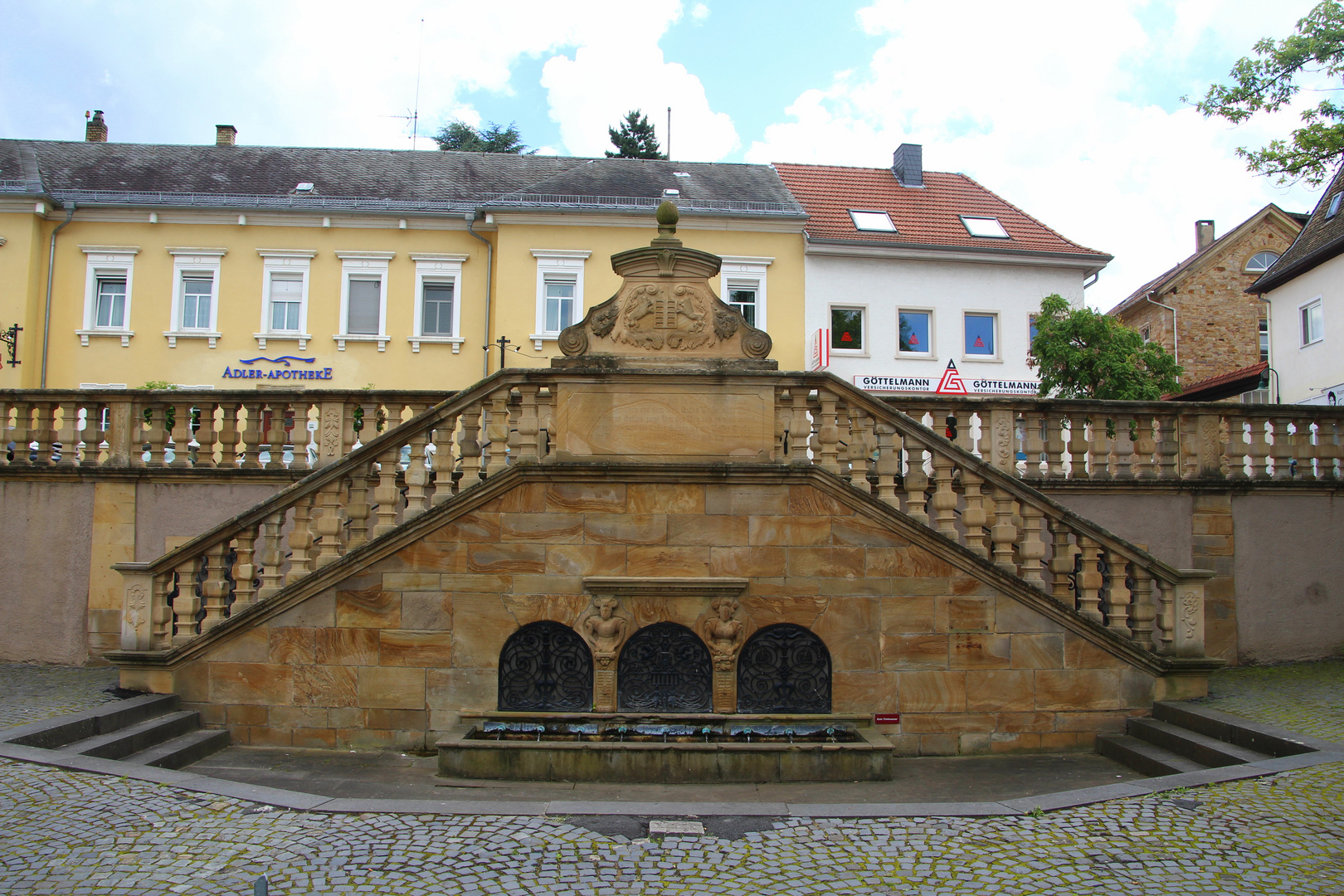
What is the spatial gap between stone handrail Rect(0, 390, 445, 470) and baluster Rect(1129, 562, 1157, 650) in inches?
278

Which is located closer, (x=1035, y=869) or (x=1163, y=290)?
(x=1035, y=869)

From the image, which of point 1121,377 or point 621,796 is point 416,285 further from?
point 621,796

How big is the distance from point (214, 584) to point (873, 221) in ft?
76.6

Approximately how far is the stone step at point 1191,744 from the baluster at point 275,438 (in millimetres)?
8880

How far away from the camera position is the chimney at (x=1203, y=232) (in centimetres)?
4100

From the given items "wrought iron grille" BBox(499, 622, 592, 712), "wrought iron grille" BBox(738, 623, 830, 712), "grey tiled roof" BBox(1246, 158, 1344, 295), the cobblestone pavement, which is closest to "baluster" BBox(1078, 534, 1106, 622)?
the cobblestone pavement

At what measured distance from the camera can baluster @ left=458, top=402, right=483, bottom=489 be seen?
8453 mm

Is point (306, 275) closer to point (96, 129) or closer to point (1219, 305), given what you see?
point (96, 129)

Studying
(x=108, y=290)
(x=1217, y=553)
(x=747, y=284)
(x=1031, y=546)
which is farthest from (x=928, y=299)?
(x=108, y=290)

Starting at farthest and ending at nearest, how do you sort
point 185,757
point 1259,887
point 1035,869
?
point 185,757
point 1035,869
point 1259,887

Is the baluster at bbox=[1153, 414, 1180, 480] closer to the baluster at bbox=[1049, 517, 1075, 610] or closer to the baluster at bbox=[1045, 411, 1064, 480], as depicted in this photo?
the baluster at bbox=[1045, 411, 1064, 480]

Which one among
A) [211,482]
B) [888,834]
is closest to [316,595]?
[211,482]

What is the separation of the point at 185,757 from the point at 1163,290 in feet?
125

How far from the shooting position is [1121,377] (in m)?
20.9
